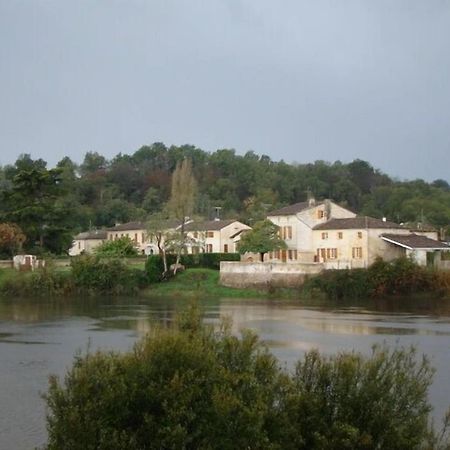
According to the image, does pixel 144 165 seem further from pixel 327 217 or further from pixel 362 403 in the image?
pixel 362 403

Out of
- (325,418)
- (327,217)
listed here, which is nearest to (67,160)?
(327,217)

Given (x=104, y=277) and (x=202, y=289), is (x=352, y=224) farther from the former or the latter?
(x=104, y=277)

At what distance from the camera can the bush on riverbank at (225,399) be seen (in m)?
14.4

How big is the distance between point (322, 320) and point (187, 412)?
35.1 meters

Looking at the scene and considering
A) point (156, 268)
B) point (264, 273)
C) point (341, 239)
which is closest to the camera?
point (264, 273)

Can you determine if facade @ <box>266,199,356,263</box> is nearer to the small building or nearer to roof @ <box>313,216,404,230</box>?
roof @ <box>313,216,404,230</box>

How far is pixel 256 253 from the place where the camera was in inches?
2936

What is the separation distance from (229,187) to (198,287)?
215ft

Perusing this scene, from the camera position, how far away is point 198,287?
68.9 m

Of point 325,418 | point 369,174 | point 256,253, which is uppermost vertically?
point 369,174

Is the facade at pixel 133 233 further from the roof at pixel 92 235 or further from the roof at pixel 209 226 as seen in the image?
the roof at pixel 209 226

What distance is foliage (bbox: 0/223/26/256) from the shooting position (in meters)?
72.8

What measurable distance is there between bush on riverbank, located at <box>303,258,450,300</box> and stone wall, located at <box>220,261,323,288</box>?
6.02 ft

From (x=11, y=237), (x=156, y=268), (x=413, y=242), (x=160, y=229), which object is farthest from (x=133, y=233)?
(x=413, y=242)
